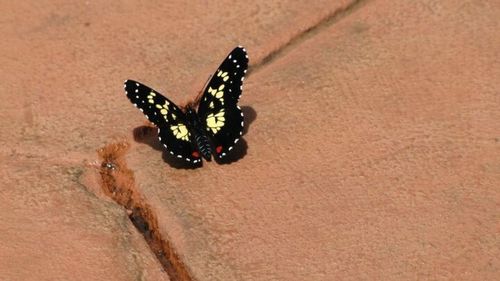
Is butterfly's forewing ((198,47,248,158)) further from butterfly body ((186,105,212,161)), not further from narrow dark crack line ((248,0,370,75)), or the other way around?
narrow dark crack line ((248,0,370,75))

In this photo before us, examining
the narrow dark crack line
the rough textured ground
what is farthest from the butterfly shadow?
the narrow dark crack line

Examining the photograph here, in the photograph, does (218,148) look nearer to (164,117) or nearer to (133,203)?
(164,117)

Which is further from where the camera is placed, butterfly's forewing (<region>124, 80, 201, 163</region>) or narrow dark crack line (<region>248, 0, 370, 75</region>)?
narrow dark crack line (<region>248, 0, 370, 75</region>)

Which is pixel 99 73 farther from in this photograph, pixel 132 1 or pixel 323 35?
pixel 323 35

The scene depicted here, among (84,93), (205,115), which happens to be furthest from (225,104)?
(84,93)

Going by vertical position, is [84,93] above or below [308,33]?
above

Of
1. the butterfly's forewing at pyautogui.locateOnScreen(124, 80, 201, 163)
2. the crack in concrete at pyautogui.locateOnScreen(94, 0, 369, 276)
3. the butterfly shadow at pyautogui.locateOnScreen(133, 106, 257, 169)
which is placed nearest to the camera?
the crack in concrete at pyautogui.locateOnScreen(94, 0, 369, 276)
